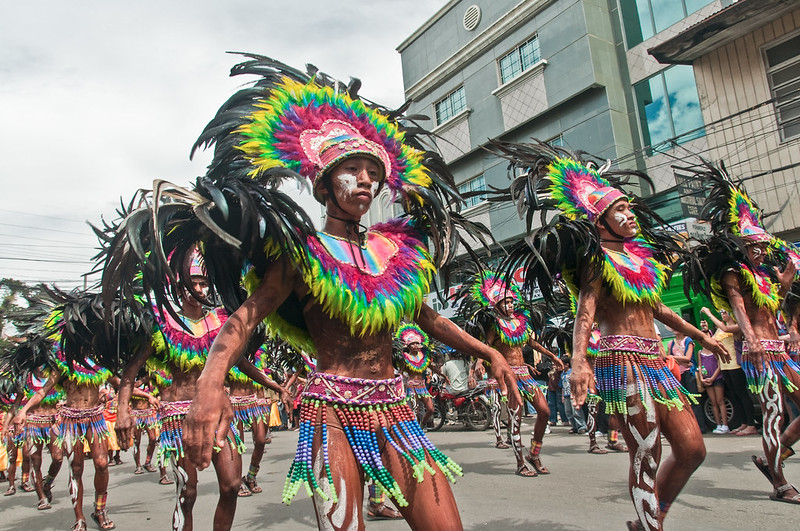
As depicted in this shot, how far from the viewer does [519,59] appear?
783 inches

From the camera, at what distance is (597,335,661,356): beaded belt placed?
4.11m

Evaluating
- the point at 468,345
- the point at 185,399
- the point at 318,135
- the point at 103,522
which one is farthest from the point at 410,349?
the point at 318,135

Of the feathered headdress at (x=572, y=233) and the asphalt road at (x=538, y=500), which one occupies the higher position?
the feathered headdress at (x=572, y=233)

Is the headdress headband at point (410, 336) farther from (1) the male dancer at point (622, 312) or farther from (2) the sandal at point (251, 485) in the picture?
(1) the male dancer at point (622, 312)

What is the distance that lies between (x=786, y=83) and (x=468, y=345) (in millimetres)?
13315

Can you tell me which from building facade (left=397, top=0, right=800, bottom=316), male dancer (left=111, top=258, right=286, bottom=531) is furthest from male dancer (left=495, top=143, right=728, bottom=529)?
building facade (left=397, top=0, right=800, bottom=316)

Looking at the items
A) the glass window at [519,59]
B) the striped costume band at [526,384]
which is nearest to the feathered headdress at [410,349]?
the striped costume band at [526,384]

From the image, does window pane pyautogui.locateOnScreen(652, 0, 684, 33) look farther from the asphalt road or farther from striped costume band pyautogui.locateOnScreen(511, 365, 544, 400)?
striped costume band pyautogui.locateOnScreen(511, 365, 544, 400)

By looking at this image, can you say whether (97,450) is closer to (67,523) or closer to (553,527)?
(67,523)

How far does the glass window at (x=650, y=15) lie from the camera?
51.7 feet

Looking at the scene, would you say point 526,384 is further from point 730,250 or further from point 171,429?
point 171,429

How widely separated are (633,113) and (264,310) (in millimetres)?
16638

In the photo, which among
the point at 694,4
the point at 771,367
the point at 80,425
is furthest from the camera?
the point at 694,4

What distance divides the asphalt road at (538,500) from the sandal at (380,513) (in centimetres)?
15
